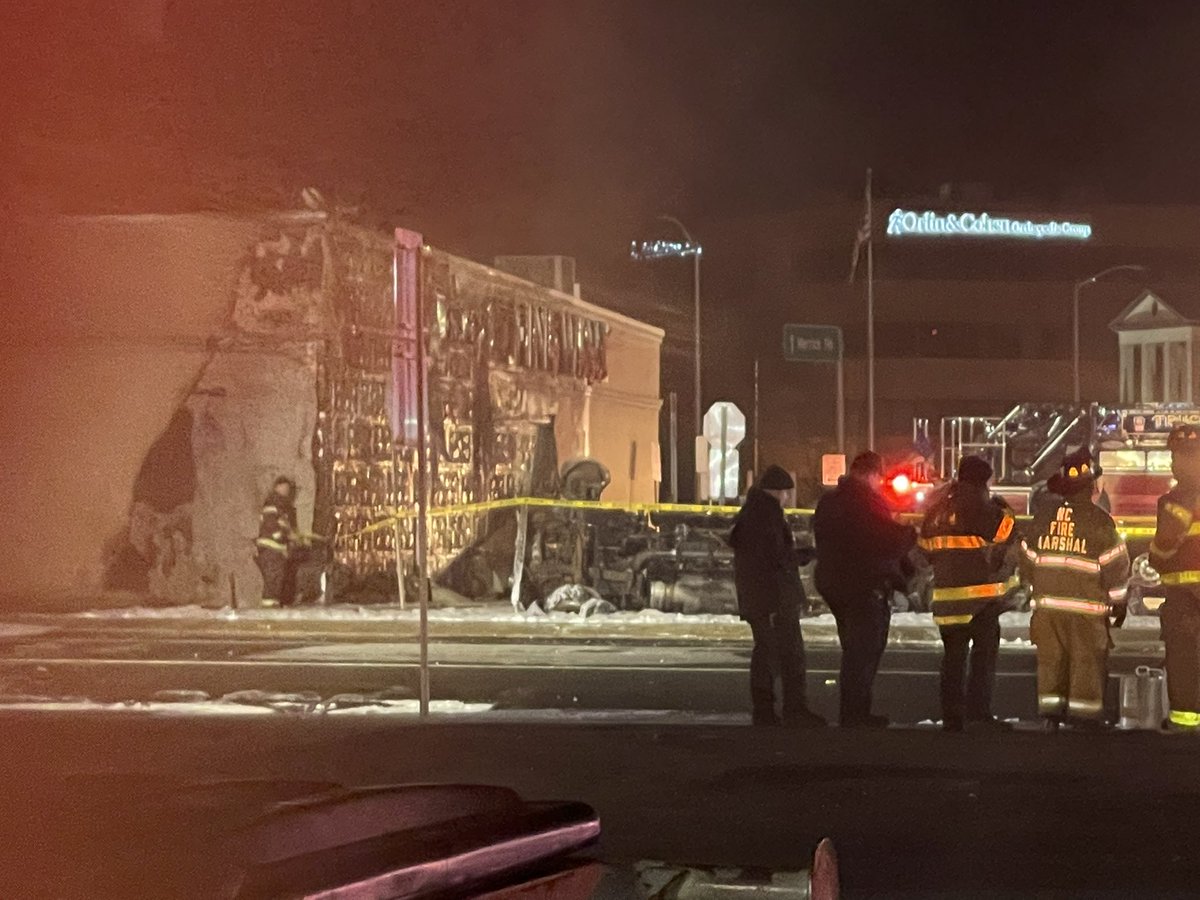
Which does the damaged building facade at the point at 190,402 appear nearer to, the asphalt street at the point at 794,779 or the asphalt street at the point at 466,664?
the asphalt street at the point at 466,664

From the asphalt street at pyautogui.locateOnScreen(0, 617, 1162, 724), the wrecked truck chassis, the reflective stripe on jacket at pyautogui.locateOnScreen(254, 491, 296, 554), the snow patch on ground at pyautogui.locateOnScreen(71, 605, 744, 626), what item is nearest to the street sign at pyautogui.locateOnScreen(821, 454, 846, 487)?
the wrecked truck chassis

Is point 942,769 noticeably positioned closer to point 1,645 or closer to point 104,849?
point 104,849

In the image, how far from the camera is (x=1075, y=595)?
33.7 ft

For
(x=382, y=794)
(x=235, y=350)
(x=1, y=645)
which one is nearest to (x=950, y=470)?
(x=235, y=350)

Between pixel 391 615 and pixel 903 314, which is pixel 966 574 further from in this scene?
pixel 903 314

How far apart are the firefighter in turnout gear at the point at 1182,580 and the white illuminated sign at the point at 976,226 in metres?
59.4

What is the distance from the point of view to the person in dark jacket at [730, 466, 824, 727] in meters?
11.1

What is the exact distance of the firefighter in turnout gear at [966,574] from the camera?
1046 cm

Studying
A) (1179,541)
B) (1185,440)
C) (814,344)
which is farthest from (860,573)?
(814,344)

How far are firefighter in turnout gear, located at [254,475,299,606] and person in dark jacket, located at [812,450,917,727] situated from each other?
10270 millimetres

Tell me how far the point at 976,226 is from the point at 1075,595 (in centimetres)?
6132

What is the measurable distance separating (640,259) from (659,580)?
49.8 metres

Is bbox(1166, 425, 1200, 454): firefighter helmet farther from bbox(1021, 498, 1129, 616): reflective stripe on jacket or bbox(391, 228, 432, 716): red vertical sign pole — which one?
bbox(391, 228, 432, 716): red vertical sign pole

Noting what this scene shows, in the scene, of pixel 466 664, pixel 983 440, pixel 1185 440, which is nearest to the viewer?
pixel 1185 440
